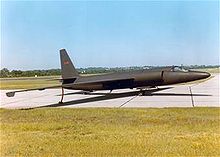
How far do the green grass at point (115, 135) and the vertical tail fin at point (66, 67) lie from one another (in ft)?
31.4

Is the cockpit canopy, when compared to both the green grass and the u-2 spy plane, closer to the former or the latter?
the u-2 spy plane

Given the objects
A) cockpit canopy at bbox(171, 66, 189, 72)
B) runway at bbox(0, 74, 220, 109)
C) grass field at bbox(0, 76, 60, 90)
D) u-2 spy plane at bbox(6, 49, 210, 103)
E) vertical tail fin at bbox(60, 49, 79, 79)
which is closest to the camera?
runway at bbox(0, 74, 220, 109)

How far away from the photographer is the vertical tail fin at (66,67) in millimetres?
20703

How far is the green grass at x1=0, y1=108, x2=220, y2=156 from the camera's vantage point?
6.23 m

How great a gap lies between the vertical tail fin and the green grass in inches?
376

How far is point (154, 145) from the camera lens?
21.4 ft

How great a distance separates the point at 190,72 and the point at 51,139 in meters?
14.0

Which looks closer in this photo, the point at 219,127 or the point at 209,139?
the point at 209,139

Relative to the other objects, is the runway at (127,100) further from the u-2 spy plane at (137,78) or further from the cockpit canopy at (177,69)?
the cockpit canopy at (177,69)

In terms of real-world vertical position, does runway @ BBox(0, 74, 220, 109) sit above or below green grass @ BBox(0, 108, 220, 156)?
below

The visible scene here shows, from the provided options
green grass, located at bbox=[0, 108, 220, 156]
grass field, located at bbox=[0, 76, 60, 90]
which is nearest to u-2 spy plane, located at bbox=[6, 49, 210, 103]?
green grass, located at bbox=[0, 108, 220, 156]

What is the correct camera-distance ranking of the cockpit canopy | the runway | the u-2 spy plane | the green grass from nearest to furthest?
1. the green grass
2. the runway
3. the u-2 spy plane
4. the cockpit canopy

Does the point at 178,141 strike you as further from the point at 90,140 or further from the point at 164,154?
the point at 90,140

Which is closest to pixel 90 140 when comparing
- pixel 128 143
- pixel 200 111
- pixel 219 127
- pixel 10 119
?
pixel 128 143
